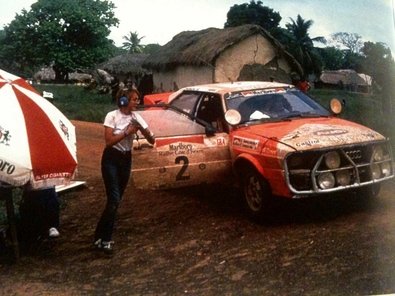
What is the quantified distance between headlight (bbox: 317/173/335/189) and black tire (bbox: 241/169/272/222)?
48cm

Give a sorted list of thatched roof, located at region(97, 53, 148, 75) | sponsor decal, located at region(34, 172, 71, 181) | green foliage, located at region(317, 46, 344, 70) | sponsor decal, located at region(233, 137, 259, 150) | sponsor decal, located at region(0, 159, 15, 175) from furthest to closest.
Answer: thatched roof, located at region(97, 53, 148, 75), green foliage, located at region(317, 46, 344, 70), sponsor decal, located at region(233, 137, 259, 150), sponsor decal, located at region(34, 172, 71, 181), sponsor decal, located at region(0, 159, 15, 175)

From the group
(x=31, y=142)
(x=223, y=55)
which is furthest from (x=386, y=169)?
(x=223, y=55)

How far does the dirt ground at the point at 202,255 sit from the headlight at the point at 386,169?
0.29 meters

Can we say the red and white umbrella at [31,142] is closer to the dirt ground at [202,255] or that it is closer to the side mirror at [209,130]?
the dirt ground at [202,255]

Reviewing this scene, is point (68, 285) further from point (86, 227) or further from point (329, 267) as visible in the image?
point (329, 267)

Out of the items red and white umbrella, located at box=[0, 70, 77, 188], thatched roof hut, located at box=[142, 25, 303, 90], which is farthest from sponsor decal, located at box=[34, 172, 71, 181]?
thatched roof hut, located at box=[142, 25, 303, 90]

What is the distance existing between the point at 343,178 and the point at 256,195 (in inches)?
33.0

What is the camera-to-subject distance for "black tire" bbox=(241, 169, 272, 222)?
5336 millimetres

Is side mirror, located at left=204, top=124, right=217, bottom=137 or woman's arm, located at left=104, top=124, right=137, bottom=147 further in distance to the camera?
side mirror, located at left=204, top=124, right=217, bottom=137

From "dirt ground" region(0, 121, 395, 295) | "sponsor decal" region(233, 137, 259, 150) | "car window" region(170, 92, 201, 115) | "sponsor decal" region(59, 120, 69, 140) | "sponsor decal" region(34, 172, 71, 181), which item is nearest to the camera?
"dirt ground" region(0, 121, 395, 295)

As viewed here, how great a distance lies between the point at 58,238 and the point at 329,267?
2878 mm

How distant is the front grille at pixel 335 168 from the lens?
5.09 meters

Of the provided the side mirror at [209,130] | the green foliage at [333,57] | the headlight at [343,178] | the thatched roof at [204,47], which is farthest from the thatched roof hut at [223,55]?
the headlight at [343,178]

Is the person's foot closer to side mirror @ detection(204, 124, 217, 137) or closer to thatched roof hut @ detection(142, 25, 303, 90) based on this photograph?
side mirror @ detection(204, 124, 217, 137)
